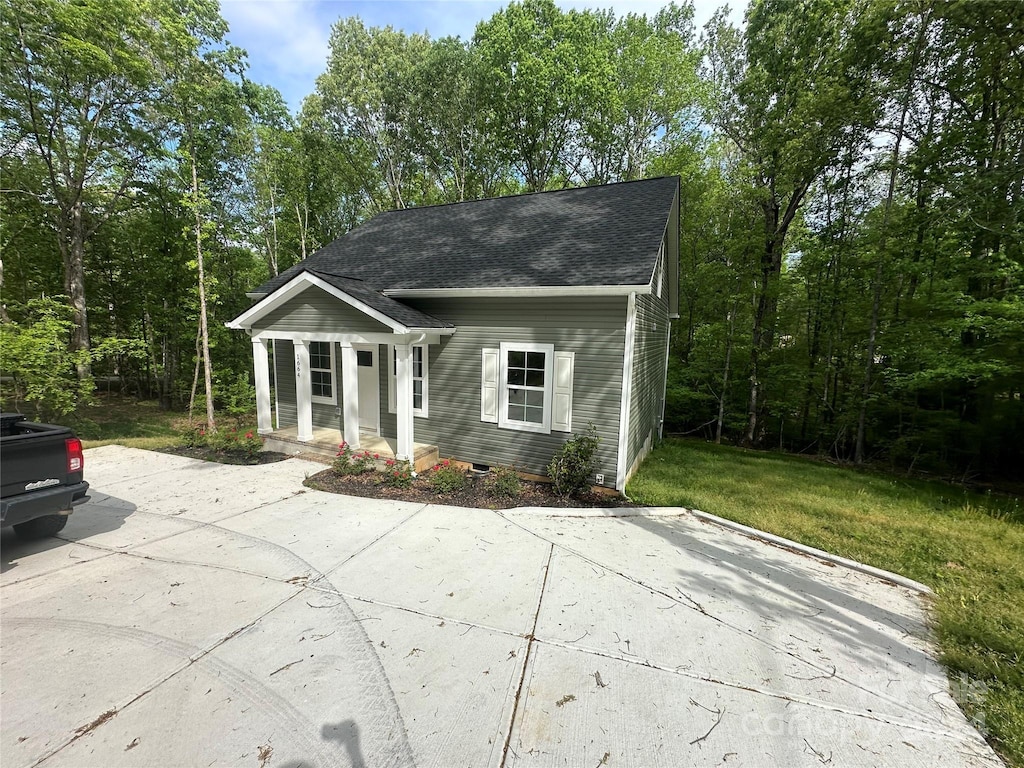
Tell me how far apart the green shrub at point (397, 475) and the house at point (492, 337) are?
0.31 m

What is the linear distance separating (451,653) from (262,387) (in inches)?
318

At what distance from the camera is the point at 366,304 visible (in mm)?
6887

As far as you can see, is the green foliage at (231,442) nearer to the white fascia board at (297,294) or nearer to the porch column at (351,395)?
the porch column at (351,395)

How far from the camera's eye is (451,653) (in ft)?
9.98

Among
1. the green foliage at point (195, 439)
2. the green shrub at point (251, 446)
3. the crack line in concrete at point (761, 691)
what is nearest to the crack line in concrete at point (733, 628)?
the crack line in concrete at point (761, 691)

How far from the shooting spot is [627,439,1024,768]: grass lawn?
3123 millimetres

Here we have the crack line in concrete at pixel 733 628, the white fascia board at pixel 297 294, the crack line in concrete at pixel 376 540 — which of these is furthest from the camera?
the white fascia board at pixel 297 294

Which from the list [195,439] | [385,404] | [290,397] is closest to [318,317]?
[385,404]

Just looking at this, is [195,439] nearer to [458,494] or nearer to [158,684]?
[458,494]

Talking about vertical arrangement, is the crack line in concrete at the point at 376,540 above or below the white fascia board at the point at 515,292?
below

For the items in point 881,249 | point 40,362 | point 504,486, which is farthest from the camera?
point 881,249

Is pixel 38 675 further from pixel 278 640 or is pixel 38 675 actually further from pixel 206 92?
pixel 206 92

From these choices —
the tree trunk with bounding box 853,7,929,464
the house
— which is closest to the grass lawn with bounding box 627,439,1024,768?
the house

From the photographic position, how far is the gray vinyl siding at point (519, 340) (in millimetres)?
6664
